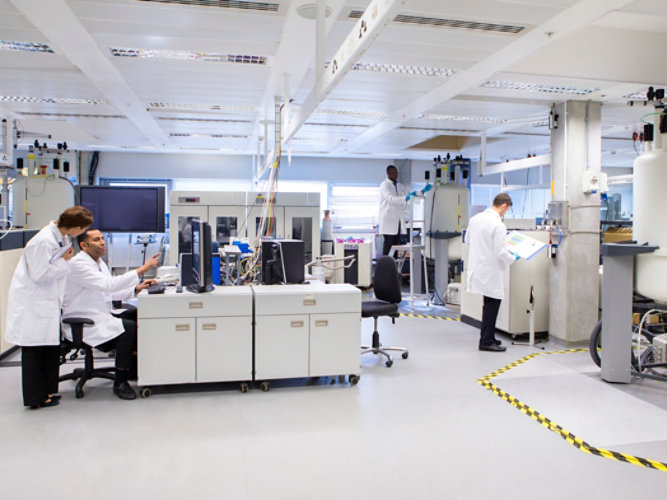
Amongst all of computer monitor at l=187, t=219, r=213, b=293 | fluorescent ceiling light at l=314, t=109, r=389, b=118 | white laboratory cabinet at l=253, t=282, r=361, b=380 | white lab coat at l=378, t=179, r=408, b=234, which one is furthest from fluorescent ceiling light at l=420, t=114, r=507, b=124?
computer monitor at l=187, t=219, r=213, b=293

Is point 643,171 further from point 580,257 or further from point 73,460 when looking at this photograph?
point 73,460

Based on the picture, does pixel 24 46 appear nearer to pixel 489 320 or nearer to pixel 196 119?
pixel 196 119

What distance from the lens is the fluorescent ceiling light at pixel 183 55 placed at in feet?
12.7

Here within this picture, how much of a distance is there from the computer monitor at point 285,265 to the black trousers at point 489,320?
1816mm

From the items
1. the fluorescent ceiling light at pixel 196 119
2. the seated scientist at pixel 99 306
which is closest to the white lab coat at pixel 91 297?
the seated scientist at pixel 99 306

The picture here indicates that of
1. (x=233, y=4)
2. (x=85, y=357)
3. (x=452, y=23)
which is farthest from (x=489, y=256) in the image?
(x=85, y=357)

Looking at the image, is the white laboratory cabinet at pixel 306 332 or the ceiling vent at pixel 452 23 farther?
the white laboratory cabinet at pixel 306 332

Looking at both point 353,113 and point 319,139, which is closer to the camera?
point 353,113

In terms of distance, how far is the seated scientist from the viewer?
327cm

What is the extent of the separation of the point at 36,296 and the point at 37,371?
476 mm

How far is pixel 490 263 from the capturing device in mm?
4605

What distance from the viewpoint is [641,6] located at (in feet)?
11.5

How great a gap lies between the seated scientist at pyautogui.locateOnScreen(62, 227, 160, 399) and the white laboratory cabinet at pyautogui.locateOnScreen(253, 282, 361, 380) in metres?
0.85

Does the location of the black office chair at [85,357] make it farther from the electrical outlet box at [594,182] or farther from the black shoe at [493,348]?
the electrical outlet box at [594,182]
